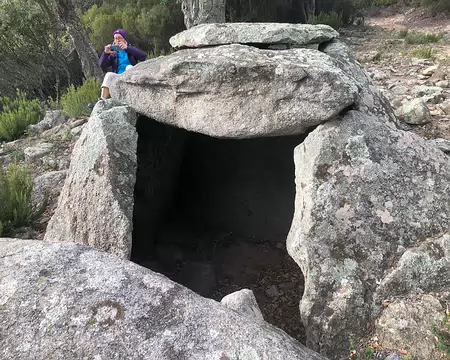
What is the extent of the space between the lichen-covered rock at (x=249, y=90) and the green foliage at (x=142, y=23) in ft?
20.0

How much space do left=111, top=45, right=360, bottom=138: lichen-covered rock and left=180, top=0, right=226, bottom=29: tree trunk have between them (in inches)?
132

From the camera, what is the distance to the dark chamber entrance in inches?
154

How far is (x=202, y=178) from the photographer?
4934mm

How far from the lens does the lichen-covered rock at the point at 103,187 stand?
9.05 ft

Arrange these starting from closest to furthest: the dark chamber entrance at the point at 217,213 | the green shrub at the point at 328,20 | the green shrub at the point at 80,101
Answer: the dark chamber entrance at the point at 217,213
the green shrub at the point at 80,101
the green shrub at the point at 328,20

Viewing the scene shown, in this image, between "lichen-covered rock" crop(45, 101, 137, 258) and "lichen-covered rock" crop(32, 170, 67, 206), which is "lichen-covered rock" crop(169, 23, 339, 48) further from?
"lichen-covered rock" crop(32, 170, 67, 206)

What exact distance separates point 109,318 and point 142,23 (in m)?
9.15

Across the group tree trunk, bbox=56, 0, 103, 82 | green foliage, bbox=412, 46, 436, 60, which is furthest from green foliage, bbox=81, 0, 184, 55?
green foliage, bbox=412, 46, 436, 60

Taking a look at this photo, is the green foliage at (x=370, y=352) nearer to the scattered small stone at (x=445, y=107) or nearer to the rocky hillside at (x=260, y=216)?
the rocky hillside at (x=260, y=216)

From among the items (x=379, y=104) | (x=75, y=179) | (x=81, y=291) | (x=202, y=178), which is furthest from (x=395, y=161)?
(x=202, y=178)

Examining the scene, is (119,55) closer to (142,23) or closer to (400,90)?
(400,90)

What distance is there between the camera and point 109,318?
1.55 meters

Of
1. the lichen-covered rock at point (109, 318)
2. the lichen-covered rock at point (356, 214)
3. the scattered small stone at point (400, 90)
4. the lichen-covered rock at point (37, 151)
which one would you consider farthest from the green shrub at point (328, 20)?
the lichen-covered rock at point (109, 318)

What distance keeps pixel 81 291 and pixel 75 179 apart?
68.0 inches
